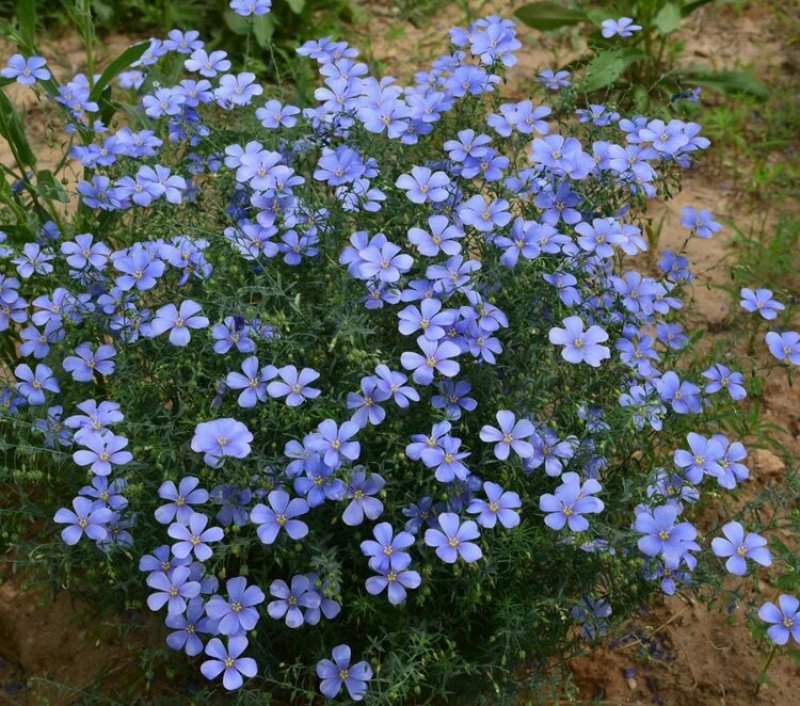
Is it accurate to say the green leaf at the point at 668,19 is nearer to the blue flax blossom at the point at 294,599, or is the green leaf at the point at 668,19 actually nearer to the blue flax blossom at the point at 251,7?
the blue flax blossom at the point at 251,7

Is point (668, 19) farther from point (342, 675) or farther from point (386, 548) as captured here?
point (342, 675)

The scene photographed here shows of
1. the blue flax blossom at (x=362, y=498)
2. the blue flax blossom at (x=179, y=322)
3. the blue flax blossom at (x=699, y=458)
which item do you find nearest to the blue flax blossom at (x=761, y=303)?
the blue flax blossom at (x=699, y=458)

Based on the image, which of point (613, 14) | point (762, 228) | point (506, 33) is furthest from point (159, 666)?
point (613, 14)

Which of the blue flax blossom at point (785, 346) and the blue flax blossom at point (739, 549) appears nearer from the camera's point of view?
the blue flax blossom at point (739, 549)

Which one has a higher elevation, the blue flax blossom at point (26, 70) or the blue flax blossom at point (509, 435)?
the blue flax blossom at point (26, 70)

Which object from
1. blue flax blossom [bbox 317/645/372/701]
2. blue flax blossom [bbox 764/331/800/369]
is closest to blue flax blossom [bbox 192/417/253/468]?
blue flax blossom [bbox 317/645/372/701]

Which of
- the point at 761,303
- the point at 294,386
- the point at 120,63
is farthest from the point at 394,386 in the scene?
the point at 120,63
